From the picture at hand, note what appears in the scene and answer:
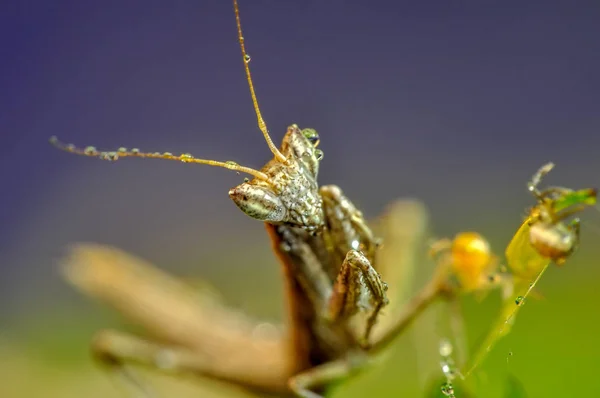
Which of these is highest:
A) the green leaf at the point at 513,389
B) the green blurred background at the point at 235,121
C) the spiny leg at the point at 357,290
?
the green blurred background at the point at 235,121

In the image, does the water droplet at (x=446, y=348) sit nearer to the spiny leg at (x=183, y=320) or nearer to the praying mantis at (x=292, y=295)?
the praying mantis at (x=292, y=295)

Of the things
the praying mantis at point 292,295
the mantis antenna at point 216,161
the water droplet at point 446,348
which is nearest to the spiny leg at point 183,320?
the praying mantis at point 292,295

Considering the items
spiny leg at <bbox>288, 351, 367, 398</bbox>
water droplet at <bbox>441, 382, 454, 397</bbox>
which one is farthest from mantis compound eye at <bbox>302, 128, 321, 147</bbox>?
spiny leg at <bbox>288, 351, 367, 398</bbox>

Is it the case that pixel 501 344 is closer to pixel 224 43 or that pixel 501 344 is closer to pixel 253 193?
pixel 253 193

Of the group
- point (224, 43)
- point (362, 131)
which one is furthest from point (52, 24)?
point (362, 131)

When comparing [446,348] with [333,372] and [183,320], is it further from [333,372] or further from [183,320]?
[183,320]

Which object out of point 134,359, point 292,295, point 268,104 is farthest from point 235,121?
point 292,295

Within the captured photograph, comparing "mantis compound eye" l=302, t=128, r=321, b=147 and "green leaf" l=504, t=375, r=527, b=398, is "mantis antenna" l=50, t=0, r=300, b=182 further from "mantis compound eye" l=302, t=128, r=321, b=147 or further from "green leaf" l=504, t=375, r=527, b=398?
"green leaf" l=504, t=375, r=527, b=398
